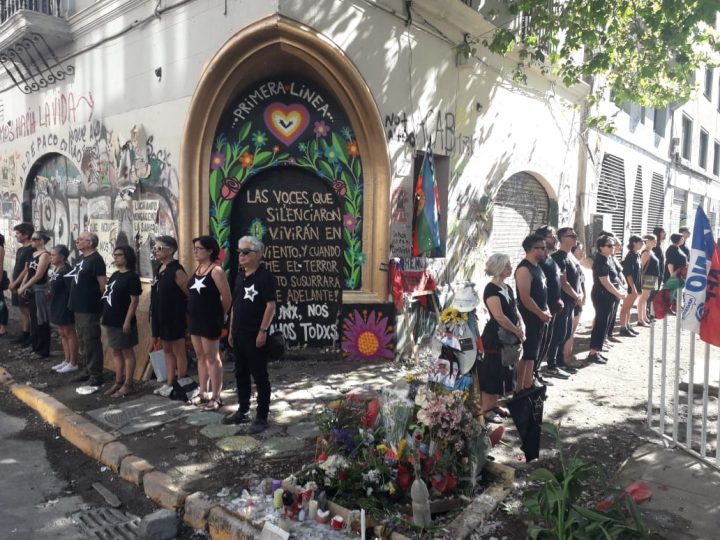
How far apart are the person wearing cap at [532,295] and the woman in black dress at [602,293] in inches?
102

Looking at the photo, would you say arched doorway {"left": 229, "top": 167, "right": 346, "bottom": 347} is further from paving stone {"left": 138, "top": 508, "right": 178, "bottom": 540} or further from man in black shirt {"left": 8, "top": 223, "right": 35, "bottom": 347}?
paving stone {"left": 138, "top": 508, "right": 178, "bottom": 540}

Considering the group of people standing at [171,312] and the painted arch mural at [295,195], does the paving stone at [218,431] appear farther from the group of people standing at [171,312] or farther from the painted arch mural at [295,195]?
the painted arch mural at [295,195]

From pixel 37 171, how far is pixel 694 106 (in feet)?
71.4

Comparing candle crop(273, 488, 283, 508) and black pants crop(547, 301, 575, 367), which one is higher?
black pants crop(547, 301, 575, 367)

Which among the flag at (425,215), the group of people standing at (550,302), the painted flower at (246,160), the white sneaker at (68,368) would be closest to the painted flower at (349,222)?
the flag at (425,215)

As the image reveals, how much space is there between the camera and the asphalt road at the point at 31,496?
3.51 meters

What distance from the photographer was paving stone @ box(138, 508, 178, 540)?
342 cm

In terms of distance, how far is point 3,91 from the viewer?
11406 mm

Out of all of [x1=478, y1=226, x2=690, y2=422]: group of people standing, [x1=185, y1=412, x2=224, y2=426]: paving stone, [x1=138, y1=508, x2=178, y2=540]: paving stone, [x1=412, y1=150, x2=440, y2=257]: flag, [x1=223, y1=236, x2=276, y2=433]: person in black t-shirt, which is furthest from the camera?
[x1=412, y1=150, x2=440, y2=257]: flag

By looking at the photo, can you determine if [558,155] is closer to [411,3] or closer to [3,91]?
[411,3]

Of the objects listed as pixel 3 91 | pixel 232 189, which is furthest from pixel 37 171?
pixel 232 189

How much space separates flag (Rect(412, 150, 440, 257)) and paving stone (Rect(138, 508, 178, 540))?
5.03 metres

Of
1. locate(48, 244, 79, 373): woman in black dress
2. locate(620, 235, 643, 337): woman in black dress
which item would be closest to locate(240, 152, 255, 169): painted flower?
locate(48, 244, 79, 373): woman in black dress

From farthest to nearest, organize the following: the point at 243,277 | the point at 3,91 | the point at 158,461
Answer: the point at 3,91
the point at 243,277
the point at 158,461
